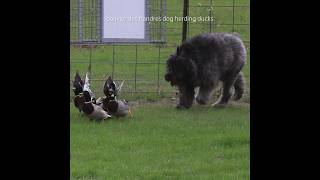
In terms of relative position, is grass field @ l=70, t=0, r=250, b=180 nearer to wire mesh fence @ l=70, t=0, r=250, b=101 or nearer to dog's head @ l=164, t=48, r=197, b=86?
wire mesh fence @ l=70, t=0, r=250, b=101

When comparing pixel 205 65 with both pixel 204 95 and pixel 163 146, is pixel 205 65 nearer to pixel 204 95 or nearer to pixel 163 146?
pixel 204 95

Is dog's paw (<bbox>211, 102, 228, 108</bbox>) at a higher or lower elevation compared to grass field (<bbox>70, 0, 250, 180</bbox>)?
higher

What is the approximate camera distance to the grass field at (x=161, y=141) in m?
5.95

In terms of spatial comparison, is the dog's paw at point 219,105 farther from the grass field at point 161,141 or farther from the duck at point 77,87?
the duck at point 77,87

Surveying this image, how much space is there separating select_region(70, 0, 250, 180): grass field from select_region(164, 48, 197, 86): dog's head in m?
0.43

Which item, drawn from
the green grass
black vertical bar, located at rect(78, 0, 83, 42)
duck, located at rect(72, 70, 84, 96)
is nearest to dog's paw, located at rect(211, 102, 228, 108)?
the green grass

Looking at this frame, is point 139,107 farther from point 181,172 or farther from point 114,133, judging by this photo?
point 181,172

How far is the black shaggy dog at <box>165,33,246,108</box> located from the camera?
30.8ft

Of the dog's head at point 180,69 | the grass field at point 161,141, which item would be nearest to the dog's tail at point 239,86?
the grass field at point 161,141

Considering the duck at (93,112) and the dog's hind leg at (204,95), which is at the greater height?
the dog's hind leg at (204,95)
